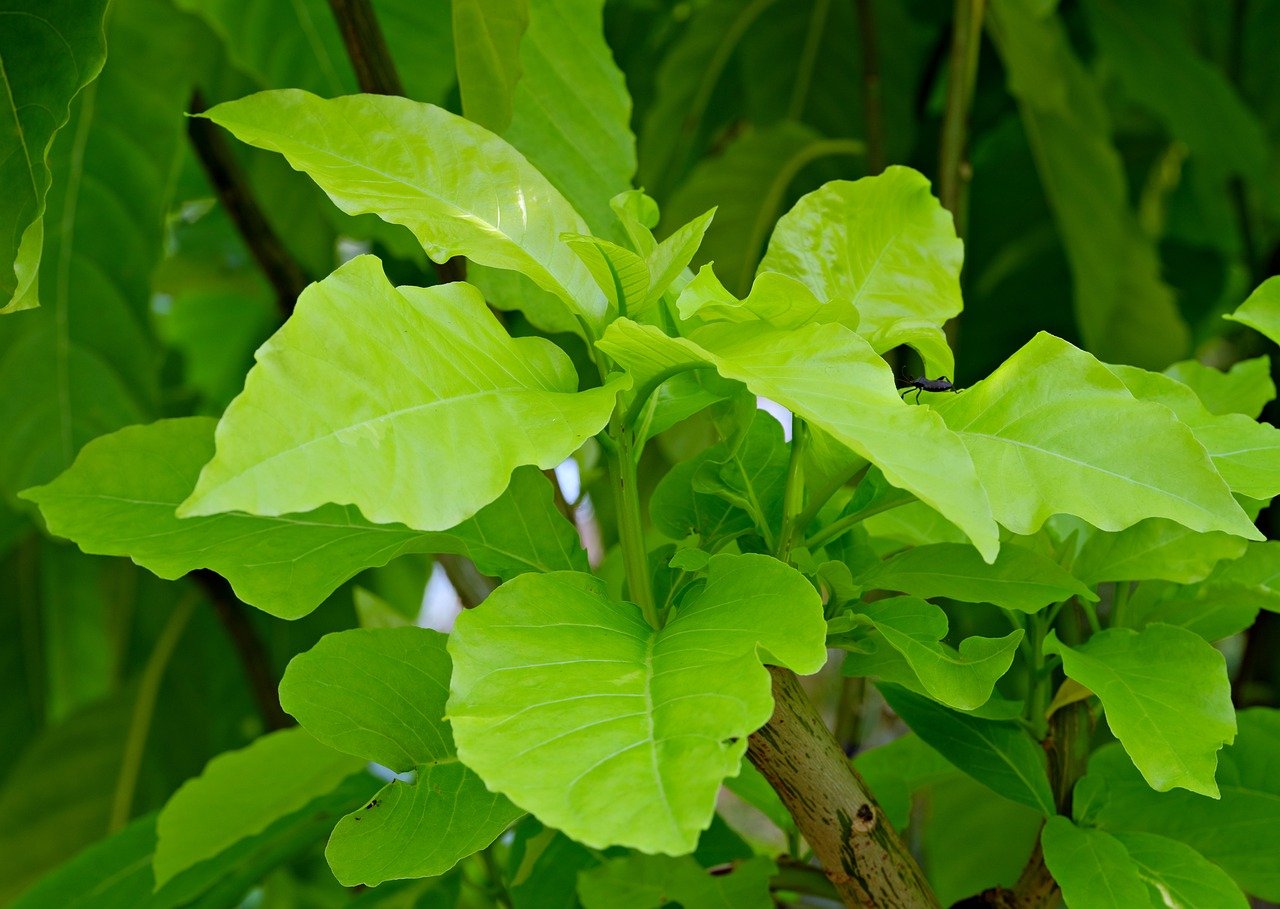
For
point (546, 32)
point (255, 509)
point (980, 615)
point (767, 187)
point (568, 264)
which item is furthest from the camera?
point (980, 615)

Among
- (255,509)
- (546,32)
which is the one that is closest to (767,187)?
(546,32)

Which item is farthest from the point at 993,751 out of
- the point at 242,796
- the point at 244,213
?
the point at 244,213

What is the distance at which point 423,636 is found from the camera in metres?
0.29

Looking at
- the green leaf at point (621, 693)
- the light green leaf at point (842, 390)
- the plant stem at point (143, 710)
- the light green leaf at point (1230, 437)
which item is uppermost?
the light green leaf at point (842, 390)

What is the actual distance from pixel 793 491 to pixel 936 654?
0.05 metres

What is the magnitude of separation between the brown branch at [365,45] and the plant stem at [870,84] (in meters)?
Result: 0.41

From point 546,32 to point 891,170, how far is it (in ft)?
0.55

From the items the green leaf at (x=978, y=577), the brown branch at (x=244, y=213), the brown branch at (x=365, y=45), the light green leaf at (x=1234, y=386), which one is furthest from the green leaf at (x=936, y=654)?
the brown branch at (x=244, y=213)

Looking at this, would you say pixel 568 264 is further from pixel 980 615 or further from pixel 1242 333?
pixel 1242 333

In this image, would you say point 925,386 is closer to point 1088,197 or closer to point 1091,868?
point 1091,868

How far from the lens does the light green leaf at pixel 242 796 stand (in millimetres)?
414

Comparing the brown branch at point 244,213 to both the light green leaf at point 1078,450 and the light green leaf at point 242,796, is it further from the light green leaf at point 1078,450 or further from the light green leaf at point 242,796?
the light green leaf at point 1078,450

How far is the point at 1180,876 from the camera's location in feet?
0.98

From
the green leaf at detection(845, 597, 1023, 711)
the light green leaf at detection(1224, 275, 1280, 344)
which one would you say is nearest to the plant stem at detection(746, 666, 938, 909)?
the green leaf at detection(845, 597, 1023, 711)
